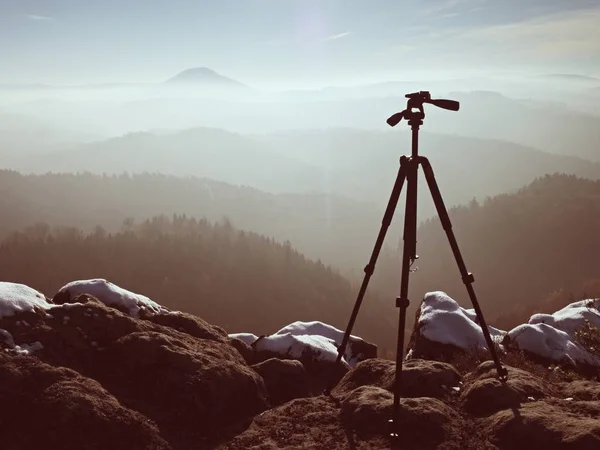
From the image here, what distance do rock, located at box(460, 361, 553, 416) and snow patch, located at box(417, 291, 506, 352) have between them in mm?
5908

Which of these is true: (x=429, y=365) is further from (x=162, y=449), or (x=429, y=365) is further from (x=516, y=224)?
(x=516, y=224)

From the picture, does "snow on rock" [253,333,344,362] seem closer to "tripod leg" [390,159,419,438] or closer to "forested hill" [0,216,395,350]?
"tripod leg" [390,159,419,438]

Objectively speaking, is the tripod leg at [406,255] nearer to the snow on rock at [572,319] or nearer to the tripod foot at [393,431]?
the tripod foot at [393,431]

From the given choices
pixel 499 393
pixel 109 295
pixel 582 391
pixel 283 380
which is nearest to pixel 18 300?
pixel 109 295

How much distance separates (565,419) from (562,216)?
171163mm

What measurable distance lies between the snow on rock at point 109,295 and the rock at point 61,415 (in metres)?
2.97

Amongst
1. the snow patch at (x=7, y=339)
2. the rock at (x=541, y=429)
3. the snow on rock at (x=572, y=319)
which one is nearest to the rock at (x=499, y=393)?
the rock at (x=541, y=429)

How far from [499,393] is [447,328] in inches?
287

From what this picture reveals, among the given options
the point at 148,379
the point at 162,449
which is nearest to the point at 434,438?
the point at 162,449

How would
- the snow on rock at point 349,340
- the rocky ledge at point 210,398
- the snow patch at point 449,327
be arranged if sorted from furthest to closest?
the snow on rock at point 349,340 → the snow patch at point 449,327 → the rocky ledge at point 210,398

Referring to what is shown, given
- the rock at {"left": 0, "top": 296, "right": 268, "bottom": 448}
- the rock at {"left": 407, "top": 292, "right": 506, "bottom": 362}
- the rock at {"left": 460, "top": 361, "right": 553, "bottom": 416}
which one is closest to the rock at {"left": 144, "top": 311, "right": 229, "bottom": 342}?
the rock at {"left": 0, "top": 296, "right": 268, "bottom": 448}

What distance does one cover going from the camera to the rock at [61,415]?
19.1ft

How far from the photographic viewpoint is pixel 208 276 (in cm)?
14075

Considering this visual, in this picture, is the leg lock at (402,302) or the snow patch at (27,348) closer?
the leg lock at (402,302)
